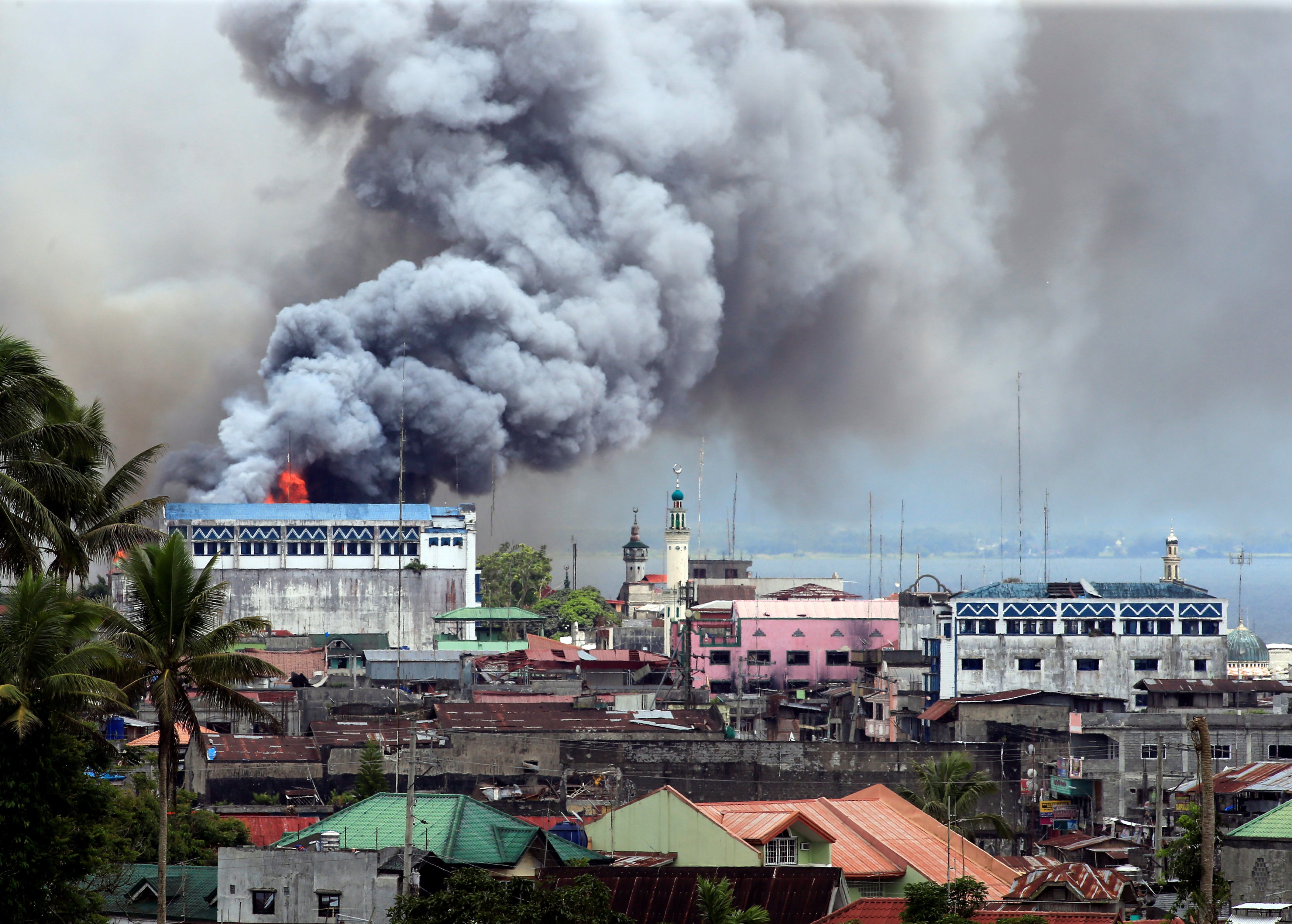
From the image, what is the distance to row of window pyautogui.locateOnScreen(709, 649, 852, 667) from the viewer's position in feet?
255

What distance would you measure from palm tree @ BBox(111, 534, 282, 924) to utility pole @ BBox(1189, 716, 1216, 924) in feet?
36.2

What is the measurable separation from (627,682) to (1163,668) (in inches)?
772

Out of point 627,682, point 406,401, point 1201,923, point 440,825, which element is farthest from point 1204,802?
point 406,401

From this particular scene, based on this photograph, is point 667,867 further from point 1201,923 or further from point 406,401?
point 406,401

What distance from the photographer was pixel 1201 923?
21.9 meters

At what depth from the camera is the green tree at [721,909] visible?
24469 mm

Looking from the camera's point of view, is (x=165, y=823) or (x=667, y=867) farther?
(x=667, y=867)

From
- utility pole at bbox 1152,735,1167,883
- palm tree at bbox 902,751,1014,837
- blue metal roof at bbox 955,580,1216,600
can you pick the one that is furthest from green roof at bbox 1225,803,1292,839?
blue metal roof at bbox 955,580,1216,600

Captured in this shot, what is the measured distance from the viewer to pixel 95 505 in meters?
25.5

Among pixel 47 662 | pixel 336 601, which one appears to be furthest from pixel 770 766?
pixel 336 601

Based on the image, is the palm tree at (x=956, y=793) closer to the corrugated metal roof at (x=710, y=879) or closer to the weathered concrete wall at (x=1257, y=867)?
the weathered concrete wall at (x=1257, y=867)

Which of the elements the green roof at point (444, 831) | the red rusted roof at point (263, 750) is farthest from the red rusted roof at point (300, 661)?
the green roof at point (444, 831)

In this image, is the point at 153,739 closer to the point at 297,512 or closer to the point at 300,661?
the point at 300,661

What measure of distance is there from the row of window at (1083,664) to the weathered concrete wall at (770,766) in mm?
17556
